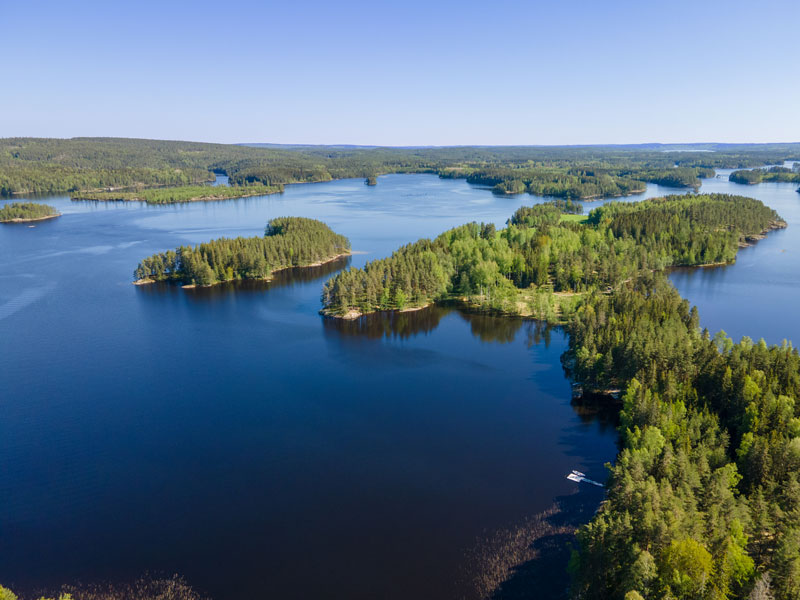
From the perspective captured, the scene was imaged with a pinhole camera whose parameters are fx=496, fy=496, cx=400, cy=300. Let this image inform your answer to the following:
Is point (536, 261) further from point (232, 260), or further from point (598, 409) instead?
point (232, 260)

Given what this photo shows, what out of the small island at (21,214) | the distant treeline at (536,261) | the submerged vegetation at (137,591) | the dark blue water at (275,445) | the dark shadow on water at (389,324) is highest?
the small island at (21,214)

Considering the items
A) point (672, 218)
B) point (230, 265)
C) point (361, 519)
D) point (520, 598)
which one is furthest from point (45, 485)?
point (672, 218)

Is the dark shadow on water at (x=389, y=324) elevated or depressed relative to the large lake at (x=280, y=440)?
elevated

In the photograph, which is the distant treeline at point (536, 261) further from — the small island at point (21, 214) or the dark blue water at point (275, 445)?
the small island at point (21, 214)

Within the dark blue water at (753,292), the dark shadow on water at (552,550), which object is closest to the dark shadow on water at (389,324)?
the dark shadow on water at (552,550)

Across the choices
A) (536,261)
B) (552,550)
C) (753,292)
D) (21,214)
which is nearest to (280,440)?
(552,550)

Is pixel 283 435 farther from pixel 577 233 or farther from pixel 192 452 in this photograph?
pixel 577 233
